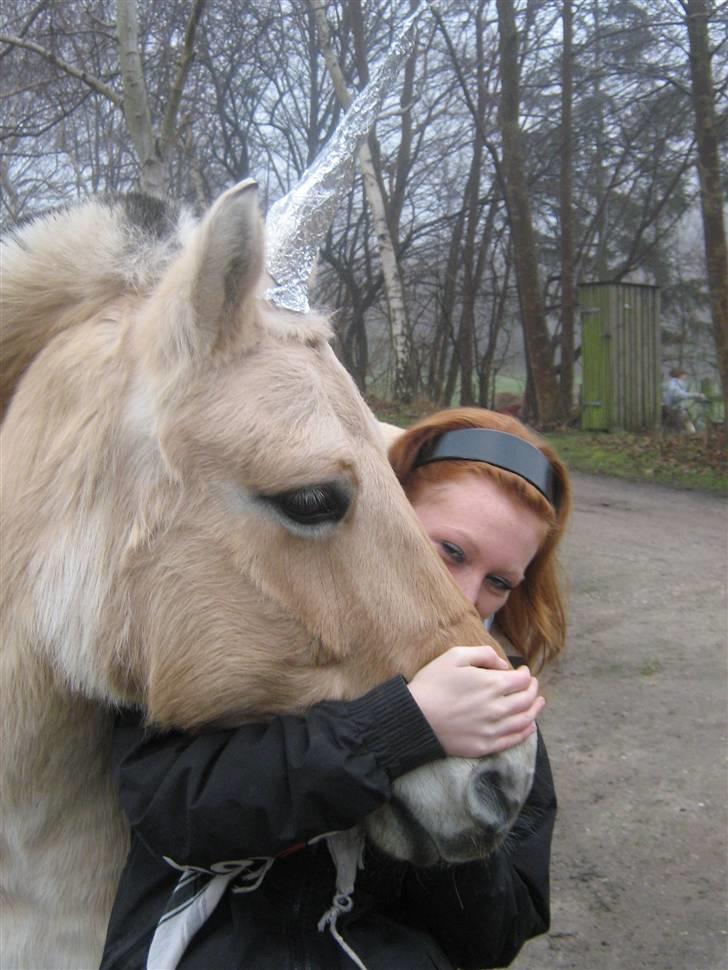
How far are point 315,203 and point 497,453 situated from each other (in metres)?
0.68

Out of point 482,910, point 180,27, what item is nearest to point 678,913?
point 482,910

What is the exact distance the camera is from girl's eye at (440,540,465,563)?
1.94 m

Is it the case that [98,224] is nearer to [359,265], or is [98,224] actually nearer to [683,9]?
[683,9]

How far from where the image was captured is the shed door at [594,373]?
13.0m

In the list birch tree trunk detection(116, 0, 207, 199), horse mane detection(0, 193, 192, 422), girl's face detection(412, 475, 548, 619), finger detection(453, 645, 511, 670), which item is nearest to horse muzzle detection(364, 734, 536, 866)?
finger detection(453, 645, 511, 670)

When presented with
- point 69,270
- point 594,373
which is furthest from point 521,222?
point 69,270

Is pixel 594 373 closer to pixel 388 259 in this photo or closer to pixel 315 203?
pixel 388 259

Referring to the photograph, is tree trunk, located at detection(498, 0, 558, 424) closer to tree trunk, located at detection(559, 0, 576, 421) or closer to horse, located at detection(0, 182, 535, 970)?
tree trunk, located at detection(559, 0, 576, 421)

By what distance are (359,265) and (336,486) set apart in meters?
18.7

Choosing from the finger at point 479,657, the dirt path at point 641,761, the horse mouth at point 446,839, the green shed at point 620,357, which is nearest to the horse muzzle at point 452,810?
the horse mouth at point 446,839

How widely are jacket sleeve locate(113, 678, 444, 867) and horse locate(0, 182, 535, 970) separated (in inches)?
2.6

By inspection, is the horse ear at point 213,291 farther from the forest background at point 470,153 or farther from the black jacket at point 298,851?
the forest background at point 470,153

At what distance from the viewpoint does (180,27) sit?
9438mm

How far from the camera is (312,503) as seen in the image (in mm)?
1416
